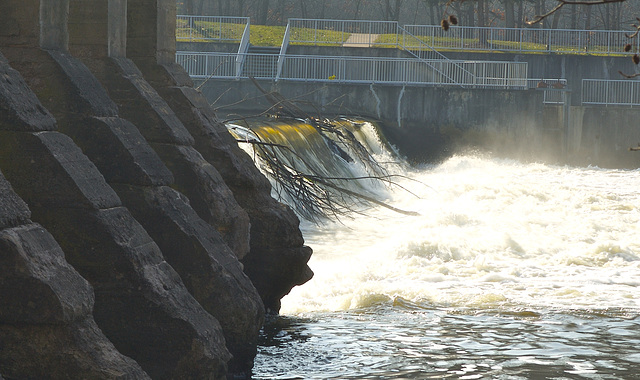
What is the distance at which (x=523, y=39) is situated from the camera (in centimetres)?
4116

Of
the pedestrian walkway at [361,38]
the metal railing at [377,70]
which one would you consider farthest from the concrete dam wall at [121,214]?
the pedestrian walkway at [361,38]

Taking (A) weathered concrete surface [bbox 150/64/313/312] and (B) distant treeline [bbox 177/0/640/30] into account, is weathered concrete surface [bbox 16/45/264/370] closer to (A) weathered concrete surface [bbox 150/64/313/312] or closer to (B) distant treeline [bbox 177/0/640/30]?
(A) weathered concrete surface [bbox 150/64/313/312]

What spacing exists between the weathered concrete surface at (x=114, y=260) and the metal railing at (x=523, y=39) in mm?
32205

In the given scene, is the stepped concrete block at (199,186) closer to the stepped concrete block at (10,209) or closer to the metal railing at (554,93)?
the stepped concrete block at (10,209)

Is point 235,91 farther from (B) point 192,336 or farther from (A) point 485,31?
(B) point 192,336

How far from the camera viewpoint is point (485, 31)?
4038 cm

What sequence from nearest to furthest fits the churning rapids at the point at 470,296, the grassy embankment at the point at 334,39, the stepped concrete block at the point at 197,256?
the stepped concrete block at the point at 197,256
the churning rapids at the point at 470,296
the grassy embankment at the point at 334,39

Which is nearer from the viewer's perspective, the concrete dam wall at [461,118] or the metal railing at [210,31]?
the concrete dam wall at [461,118]

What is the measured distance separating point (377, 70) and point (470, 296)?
2061 cm

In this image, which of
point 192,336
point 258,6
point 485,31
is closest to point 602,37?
point 485,31

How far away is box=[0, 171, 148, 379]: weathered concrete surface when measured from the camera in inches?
188

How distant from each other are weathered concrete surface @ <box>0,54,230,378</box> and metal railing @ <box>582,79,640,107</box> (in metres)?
28.8

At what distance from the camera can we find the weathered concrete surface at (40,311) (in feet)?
15.7

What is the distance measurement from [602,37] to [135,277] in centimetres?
3603
